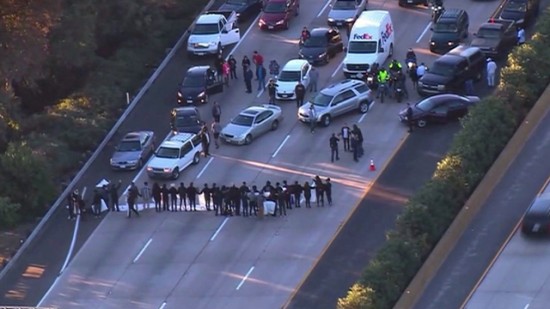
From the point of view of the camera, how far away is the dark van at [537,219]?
53.1m

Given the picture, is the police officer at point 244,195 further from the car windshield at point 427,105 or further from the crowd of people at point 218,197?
the car windshield at point 427,105

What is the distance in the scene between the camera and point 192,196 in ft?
194

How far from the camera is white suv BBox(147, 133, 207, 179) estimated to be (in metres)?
61.4

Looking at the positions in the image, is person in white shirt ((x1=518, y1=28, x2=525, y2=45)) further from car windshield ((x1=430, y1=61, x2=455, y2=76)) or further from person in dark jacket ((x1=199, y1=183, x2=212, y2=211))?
person in dark jacket ((x1=199, y1=183, x2=212, y2=211))

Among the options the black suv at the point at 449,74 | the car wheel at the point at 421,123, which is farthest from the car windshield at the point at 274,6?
the car wheel at the point at 421,123

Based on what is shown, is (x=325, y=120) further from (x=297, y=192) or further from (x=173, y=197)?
(x=173, y=197)

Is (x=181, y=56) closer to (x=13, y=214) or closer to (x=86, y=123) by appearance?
(x=86, y=123)

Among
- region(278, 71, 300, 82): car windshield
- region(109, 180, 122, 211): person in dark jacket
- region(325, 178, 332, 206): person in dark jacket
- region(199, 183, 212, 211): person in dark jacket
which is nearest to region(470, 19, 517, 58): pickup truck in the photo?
A: region(278, 71, 300, 82): car windshield

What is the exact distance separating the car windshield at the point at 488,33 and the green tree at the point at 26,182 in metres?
19.2

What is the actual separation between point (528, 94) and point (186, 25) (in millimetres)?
19779

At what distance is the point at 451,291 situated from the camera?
51562 mm

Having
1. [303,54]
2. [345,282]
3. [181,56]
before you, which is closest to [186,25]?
[181,56]

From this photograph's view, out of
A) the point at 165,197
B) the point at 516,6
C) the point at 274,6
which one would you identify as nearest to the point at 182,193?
the point at 165,197

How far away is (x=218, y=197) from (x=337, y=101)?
796 cm
